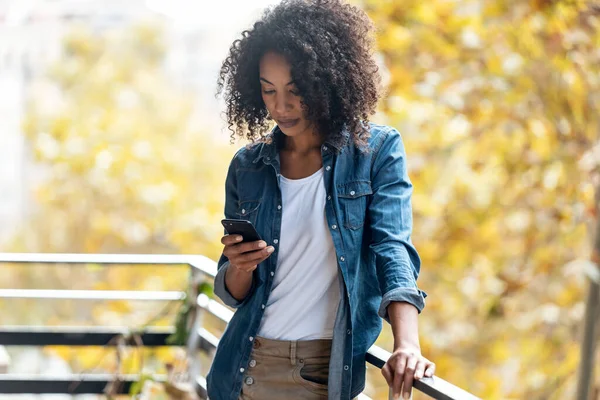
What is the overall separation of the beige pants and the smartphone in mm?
215

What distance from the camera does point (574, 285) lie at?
447 cm

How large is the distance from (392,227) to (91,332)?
1.80 meters

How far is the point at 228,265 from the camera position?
1549mm

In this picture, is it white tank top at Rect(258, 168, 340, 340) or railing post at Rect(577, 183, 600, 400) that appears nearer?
white tank top at Rect(258, 168, 340, 340)

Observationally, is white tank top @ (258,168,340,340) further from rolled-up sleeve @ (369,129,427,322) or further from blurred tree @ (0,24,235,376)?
blurred tree @ (0,24,235,376)

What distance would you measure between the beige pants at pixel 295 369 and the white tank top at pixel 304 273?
15 millimetres

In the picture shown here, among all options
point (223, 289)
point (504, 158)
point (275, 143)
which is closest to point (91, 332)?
point (223, 289)

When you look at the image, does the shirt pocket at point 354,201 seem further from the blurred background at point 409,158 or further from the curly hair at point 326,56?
the blurred background at point 409,158

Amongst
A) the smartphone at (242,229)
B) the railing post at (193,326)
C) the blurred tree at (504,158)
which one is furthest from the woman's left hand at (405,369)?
the blurred tree at (504,158)

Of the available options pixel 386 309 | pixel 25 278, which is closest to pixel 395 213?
pixel 386 309

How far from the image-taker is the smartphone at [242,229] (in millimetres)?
1378

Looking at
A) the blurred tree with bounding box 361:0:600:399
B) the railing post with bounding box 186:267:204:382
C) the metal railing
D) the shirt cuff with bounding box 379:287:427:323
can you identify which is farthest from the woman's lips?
the blurred tree with bounding box 361:0:600:399

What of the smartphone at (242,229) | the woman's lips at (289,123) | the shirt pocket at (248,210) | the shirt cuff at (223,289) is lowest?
the shirt cuff at (223,289)

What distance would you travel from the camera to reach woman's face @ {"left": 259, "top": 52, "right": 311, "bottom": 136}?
1.45 metres
